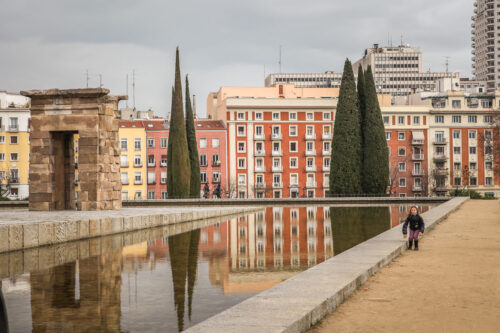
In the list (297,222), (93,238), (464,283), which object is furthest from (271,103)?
(464,283)

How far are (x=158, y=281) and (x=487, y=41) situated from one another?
151594 millimetres

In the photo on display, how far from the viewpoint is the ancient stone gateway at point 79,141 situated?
24375 mm

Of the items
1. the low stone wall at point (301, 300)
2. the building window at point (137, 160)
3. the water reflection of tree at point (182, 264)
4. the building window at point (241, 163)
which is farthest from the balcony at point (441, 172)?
the low stone wall at point (301, 300)

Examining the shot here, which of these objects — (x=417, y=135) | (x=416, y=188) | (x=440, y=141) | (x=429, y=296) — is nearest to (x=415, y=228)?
(x=429, y=296)

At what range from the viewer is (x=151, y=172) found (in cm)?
7425

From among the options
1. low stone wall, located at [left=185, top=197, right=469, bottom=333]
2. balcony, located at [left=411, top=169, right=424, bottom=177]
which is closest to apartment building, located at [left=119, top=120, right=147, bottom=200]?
balcony, located at [left=411, top=169, right=424, bottom=177]

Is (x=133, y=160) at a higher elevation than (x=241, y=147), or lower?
lower

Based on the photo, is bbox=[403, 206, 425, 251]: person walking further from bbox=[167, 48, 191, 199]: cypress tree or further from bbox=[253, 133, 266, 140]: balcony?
bbox=[253, 133, 266, 140]: balcony

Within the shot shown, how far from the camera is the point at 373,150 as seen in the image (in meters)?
48.4

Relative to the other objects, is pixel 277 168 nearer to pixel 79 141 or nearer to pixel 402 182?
pixel 402 182

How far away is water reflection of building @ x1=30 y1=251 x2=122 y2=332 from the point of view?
7387mm

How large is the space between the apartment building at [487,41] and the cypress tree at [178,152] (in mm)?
108368

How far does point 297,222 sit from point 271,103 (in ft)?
175

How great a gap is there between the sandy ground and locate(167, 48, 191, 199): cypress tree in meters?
38.2
